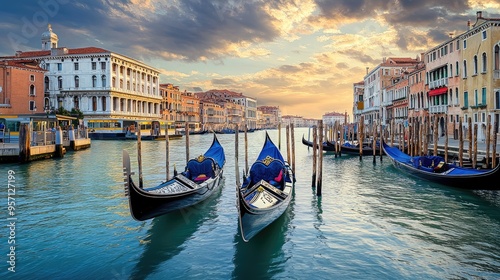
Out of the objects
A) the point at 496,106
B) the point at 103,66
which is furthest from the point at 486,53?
the point at 103,66

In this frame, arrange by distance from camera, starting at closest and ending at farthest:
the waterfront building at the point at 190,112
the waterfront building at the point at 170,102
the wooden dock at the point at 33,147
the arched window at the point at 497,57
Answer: the wooden dock at the point at 33,147
the arched window at the point at 497,57
the waterfront building at the point at 170,102
the waterfront building at the point at 190,112

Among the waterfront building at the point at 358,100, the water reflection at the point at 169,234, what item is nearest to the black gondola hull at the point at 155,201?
the water reflection at the point at 169,234

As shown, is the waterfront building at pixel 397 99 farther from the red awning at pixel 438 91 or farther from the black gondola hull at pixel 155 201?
the black gondola hull at pixel 155 201

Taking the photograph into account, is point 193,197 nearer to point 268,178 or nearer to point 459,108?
point 268,178

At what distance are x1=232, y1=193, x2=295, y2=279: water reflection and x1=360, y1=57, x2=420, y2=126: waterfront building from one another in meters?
31.2

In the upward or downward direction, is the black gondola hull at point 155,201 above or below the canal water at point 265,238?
above

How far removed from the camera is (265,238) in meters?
5.43

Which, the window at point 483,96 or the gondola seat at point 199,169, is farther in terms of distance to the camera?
the window at point 483,96

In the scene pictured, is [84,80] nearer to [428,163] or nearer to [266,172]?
[266,172]

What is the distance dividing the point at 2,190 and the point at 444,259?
9.51 meters

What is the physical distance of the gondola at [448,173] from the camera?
7.77 m

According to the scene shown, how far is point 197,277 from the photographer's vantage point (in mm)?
4199

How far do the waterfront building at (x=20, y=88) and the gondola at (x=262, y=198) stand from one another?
1117 inches

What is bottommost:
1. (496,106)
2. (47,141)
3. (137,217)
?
(137,217)
